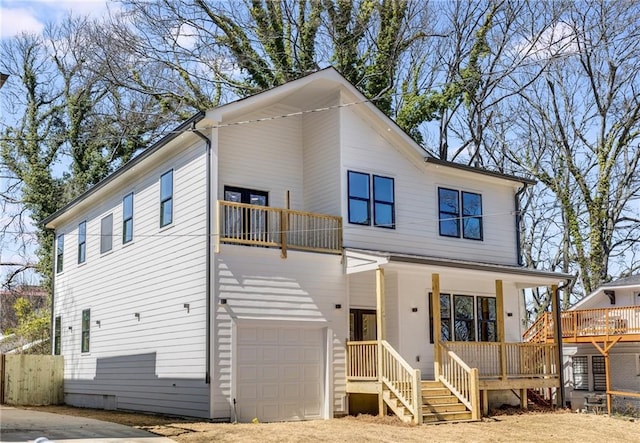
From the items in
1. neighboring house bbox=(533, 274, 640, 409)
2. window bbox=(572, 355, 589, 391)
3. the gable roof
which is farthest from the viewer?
window bbox=(572, 355, 589, 391)

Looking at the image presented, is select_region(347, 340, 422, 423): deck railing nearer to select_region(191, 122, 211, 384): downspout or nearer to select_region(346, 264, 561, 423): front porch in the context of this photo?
select_region(346, 264, 561, 423): front porch

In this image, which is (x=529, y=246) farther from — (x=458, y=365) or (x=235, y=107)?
(x=235, y=107)

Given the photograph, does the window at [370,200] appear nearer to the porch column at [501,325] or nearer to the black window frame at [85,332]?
the porch column at [501,325]

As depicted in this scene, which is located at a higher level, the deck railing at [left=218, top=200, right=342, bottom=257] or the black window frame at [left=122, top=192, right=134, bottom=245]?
the black window frame at [left=122, top=192, right=134, bottom=245]

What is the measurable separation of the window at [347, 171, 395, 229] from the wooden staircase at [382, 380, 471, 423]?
4400mm

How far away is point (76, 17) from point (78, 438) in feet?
91.9

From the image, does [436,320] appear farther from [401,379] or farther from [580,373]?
[580,373]

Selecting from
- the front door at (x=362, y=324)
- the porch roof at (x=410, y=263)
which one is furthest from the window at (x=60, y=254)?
the porch roof at (x=410, y=263)

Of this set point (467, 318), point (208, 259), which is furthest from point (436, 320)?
point (208, 259)

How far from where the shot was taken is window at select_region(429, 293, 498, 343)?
800 inches

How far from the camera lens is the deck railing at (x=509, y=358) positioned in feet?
63.9

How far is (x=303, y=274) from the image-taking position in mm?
17516

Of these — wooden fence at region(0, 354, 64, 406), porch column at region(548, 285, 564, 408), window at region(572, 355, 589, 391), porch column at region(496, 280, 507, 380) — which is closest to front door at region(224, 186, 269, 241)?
porch column at region(496, 280, 507, 380)

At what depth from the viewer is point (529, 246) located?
137 ft
